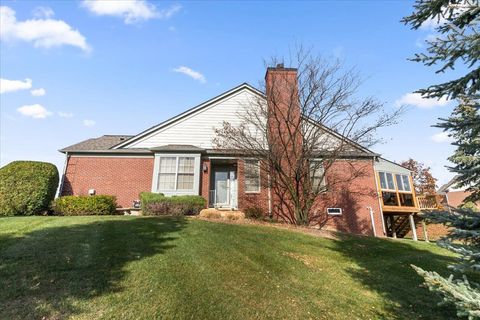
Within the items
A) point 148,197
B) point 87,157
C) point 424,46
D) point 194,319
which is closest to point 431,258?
point 424,46

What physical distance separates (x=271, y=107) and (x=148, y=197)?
25.5 ft

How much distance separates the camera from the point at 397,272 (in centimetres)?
705

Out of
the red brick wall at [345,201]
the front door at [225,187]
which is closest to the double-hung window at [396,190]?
the red brick wall at [345,201]

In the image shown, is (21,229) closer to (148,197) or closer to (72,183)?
(148,197)

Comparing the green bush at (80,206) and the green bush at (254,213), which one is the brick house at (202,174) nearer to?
the green bush at (254,213)

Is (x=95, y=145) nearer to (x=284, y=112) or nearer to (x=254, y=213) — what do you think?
(x=254, y=213)

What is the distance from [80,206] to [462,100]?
14.8 meters

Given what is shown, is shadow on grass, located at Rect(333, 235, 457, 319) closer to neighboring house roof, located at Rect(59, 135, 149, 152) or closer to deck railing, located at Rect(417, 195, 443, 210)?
deck railing, located at Rect(417, 195, 443, 210)

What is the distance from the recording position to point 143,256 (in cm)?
645

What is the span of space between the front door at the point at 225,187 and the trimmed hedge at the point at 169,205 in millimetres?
2537

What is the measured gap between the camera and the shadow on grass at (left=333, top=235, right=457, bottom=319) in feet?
16.5

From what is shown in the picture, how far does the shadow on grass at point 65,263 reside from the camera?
4.27 m

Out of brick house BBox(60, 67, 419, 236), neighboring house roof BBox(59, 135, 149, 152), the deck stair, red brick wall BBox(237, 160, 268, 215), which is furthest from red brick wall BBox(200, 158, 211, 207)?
the deck stair

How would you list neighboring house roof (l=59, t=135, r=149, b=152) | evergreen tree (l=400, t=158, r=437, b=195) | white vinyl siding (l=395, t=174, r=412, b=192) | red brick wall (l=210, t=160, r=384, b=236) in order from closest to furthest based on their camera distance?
red brick wall (l=210, t=160, r=384, b=236)
neighboring house roof (l=59, t=135, r=149, b=152)
white vinyl siding (l=395, t=174, r=412, b=192)
evergreen tree (l=400, t=158, r=437, b=195)
